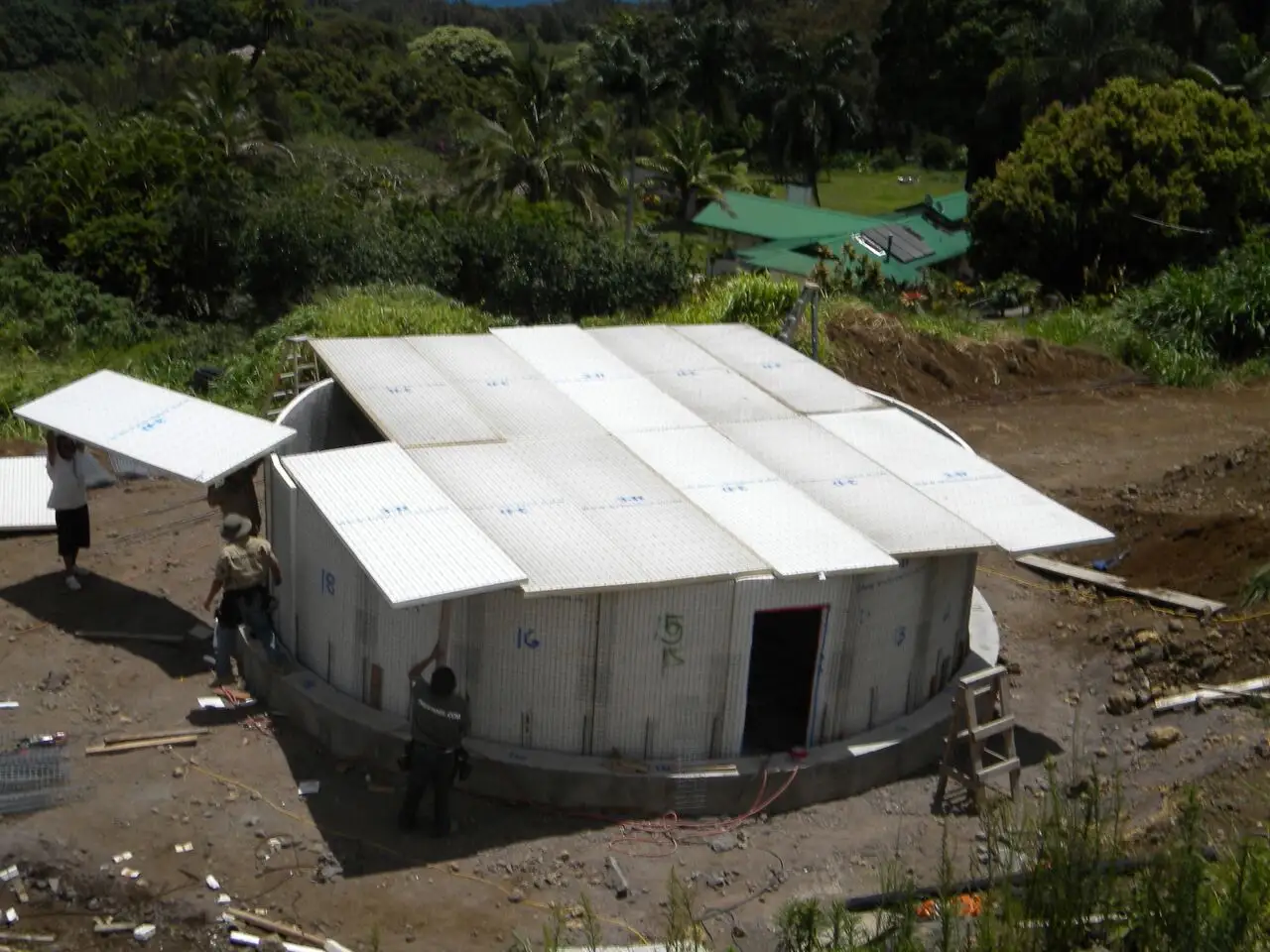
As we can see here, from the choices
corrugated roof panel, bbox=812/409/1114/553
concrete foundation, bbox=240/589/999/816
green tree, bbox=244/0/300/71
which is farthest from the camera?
green tree, bbox=244/0/300/71

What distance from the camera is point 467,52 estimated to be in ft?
325

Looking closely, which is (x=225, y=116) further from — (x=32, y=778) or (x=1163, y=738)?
(x=1163, y=738)

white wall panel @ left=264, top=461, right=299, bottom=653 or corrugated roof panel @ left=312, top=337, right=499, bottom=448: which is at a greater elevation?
corrugated roof panel @ left=312, top=337, right=499, bottom=448

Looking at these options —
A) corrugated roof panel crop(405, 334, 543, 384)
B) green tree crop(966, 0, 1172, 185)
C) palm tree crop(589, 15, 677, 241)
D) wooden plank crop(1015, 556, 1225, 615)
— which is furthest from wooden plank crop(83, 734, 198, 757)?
green tree crop(966, 0, 1172, 185)

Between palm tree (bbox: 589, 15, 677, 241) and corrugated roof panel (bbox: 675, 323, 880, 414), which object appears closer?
corrugated roof panel (bbox: 675, 323, 880, 414)

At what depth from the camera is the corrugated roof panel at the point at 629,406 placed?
1391 centimetres

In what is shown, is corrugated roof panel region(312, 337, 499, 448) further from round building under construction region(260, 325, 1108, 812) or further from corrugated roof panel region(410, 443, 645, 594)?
corrugated roof panel region(410, 443, 645, 594)

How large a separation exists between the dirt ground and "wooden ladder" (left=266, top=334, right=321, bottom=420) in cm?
158

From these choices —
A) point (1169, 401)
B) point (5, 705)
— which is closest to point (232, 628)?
point (5, 705)

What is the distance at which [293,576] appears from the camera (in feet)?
41.2

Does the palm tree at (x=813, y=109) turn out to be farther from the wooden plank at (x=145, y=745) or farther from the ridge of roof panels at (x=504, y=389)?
the wooden plank at (x=145, y=745)

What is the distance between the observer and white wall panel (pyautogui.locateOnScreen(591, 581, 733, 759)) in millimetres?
10789

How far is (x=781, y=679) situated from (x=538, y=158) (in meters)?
29.5

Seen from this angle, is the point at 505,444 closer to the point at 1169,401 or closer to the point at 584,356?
the point at 584,356
